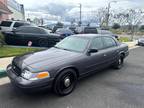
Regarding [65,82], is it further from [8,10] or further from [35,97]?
[8,10]

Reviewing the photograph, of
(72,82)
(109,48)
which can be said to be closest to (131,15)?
(109,48)

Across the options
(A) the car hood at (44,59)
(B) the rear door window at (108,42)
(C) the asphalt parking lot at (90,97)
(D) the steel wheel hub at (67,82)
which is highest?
(B) the rear door window at (108,42)

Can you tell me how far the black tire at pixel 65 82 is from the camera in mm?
3756

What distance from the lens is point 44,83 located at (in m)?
3.44

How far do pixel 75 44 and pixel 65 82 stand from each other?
1.42m

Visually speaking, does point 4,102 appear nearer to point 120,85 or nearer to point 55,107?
point 55,107

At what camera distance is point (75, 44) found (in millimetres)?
4879

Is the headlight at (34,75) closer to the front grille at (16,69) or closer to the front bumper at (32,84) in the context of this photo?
the front bumper at (32,84)

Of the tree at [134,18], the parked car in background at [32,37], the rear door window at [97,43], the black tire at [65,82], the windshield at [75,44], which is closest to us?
the black tire at [65,82]

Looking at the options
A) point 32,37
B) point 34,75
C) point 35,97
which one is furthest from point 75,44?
point 32,37

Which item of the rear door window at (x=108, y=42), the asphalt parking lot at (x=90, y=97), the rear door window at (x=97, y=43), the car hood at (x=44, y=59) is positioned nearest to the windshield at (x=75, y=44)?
the rear door window at (x=97, y=43)

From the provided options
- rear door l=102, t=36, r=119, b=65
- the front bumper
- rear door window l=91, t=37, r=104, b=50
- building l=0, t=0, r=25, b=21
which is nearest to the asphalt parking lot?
the front bumper

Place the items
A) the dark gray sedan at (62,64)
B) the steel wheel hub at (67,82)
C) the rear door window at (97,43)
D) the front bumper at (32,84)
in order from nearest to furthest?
the front bumper at (32,84) < the dark gray sedan at (62,64) < the steel wheel hub at (67,82) < the rear door window at (97,43)

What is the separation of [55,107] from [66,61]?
1.13m
